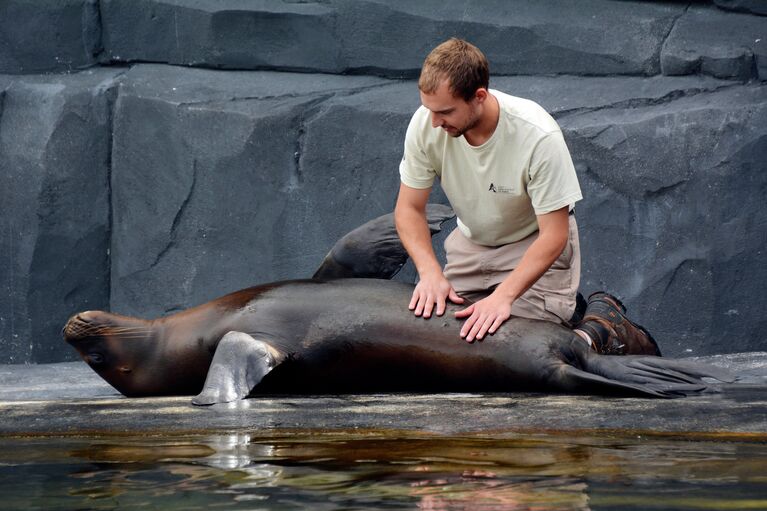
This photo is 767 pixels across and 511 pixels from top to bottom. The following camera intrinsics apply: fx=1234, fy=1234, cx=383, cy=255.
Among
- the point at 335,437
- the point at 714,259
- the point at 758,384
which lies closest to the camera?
the point at 335,437

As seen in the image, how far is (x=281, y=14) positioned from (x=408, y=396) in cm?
301

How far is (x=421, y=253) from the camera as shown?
5.30 m

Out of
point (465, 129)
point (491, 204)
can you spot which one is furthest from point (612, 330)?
point (465, 129)

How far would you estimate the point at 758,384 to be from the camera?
4.91 m

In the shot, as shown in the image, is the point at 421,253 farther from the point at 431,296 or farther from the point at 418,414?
the point at 418,414

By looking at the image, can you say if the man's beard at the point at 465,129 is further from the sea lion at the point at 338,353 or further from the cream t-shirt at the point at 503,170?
the sea lion at the point at 338,353

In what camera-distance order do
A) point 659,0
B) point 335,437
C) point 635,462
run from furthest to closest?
point 659,0 → point 335,437 → point 635,462

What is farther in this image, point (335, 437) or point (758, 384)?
point (758, 384)

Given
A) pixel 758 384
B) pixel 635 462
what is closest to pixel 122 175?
pixel 758 384

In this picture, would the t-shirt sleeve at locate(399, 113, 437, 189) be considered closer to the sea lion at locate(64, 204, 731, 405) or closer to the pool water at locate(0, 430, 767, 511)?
the sea lion at locate(64, 204, 731, 405)

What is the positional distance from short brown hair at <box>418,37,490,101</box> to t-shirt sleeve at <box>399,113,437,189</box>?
1.35ft

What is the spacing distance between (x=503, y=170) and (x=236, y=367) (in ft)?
4.43

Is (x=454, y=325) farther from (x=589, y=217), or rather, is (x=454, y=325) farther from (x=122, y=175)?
(x=122, y=175)

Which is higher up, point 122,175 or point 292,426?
point 122,175
